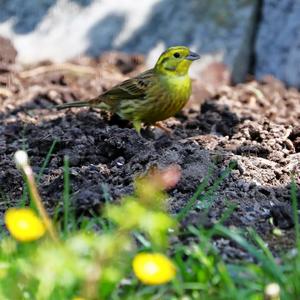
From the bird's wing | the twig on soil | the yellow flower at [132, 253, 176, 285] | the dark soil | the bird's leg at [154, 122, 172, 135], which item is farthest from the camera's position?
the twig on soil

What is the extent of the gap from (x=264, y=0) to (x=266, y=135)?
314cm

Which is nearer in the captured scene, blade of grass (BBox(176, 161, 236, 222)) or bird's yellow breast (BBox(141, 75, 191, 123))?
blade of grass (BBox(176, 161, 236, 222))

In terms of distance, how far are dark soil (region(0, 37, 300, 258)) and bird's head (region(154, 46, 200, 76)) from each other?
0.41m

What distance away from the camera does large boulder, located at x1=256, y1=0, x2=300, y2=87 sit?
852 cm

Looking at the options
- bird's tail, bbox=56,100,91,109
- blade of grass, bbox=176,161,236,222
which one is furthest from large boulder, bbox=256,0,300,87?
blade of grass, bbox=176,161,236,222

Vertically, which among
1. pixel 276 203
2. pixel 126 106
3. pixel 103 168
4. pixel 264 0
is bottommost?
pixel 276 203

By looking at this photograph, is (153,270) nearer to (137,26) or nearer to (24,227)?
(24,227)

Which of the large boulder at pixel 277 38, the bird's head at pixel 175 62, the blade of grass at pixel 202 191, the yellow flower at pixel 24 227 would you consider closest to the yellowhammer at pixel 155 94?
the bird's head at pixel 175 62

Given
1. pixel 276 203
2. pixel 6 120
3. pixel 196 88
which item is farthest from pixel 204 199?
pixel 196 88

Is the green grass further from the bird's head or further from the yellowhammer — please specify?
the bird's head

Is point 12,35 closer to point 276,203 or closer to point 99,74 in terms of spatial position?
point 99,74

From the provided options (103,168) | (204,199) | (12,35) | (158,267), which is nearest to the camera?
(158,267)

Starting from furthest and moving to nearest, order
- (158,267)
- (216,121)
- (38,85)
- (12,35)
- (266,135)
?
(12,35) < (38,85) < (216,121) < (266,135) < (158,267)

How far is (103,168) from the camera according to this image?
16.7ft
